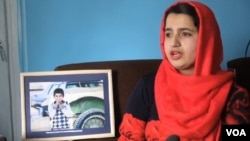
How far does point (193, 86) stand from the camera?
36.3 inches

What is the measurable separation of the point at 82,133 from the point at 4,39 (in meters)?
0.87

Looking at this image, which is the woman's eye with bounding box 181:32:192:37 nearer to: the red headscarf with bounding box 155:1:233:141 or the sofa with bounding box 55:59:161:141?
the red headscarf with bounding box 155:1:233:141

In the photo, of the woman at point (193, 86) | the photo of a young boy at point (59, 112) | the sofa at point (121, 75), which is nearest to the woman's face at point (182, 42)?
the woman at point (193, 86)

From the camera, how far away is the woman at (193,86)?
0.90 metres

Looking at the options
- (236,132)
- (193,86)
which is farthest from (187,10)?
(236,132)

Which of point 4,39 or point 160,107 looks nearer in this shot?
point 160,107

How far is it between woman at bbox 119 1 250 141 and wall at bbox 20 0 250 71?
0.51 metres

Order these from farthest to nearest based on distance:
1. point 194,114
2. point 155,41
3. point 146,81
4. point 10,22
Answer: point 10,22, point 155,41, point 146,81, point 194,114

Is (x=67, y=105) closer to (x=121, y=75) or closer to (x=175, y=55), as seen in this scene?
(x=121, y=75)

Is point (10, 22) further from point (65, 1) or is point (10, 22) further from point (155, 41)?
point (155, 41)

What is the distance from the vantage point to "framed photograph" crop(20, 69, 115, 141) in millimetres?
1118

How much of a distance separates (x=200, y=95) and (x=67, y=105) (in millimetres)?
480

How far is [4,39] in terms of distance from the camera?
1.74m

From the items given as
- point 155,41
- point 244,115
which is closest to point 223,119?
point 244,115
